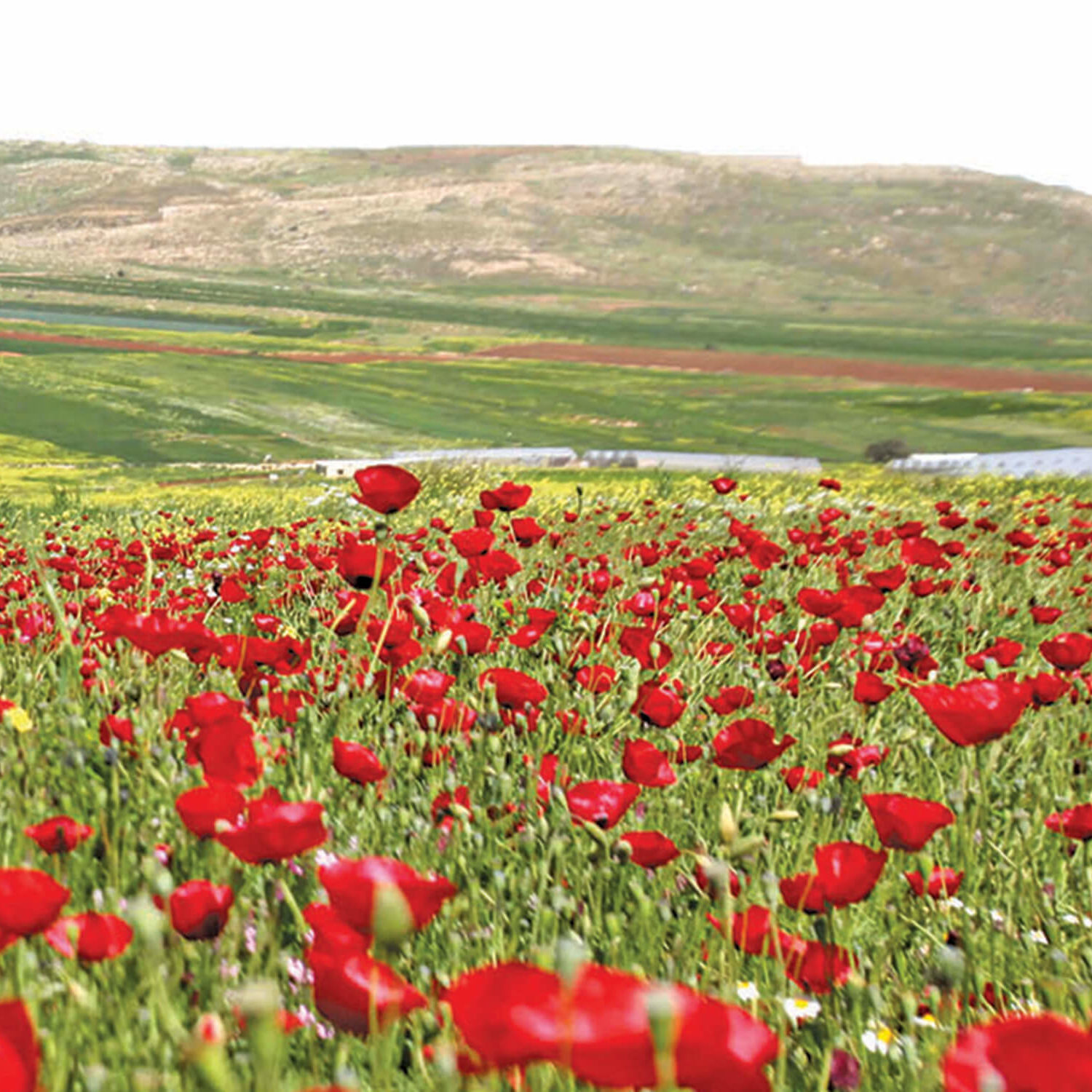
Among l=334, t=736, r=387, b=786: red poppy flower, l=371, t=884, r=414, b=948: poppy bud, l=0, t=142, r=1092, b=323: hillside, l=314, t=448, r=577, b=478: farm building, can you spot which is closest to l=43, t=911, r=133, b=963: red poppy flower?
l=371, t=884, r=414, b=948: poppy bud

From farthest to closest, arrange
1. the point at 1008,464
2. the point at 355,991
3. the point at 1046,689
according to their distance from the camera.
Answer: the point at 1008,464, the point at 1046,689, the point at 355,991

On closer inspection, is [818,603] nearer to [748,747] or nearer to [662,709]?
[662,709]

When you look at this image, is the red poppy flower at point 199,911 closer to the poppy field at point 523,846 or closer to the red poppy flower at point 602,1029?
the poppy field at point 523,846

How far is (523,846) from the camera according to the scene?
2.06m

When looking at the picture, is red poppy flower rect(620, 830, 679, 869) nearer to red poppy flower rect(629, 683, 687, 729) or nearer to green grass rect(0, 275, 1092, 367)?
red poppy flower rect(629, 683, 687, 729)

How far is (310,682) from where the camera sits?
305 cm

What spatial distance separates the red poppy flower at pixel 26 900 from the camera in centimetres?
108

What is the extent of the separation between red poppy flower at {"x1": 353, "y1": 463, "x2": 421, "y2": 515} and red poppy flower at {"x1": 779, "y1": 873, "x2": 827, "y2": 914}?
104 cm

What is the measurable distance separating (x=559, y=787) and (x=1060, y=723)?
1751mm

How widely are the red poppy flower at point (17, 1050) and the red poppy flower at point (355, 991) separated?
302 mm

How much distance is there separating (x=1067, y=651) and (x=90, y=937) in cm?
201

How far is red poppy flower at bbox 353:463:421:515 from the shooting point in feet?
7.61

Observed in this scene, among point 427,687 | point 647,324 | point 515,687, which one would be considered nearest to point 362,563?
point 427,687

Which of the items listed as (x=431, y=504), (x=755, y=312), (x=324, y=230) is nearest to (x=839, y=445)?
(x=431, y=504)
